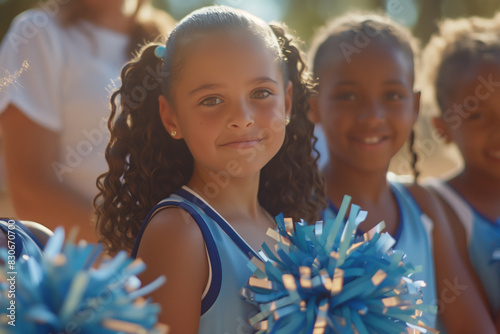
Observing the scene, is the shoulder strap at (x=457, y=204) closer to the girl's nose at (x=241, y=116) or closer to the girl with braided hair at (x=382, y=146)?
the girl with braided hair at (x=382, y=146)

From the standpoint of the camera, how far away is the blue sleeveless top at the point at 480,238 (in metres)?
1.84

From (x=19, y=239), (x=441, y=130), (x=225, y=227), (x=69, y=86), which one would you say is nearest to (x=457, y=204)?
(x=441, y=130)

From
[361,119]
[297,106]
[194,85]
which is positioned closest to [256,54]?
[194,85]

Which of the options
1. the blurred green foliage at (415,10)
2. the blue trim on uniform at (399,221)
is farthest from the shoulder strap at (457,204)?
the blurred green foliage at (415,10)

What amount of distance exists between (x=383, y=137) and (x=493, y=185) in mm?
569

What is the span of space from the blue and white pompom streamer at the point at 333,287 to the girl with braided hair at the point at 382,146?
561 mm

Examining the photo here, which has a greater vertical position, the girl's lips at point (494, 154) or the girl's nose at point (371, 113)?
the girl's nose at point (371, 113)

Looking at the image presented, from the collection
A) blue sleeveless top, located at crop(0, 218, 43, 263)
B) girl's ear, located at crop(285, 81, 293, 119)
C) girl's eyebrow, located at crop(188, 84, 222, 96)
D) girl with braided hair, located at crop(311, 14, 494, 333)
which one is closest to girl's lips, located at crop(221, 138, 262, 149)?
girl's eyebrow, located at crop(188, 84, 222, 96)

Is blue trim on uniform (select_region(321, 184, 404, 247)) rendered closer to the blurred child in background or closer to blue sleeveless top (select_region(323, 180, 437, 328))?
blue sleeveless top (select_region(323, 180, 437, 328))

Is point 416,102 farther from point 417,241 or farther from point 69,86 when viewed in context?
point 69,86

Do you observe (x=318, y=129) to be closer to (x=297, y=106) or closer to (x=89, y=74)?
(x=297, y=106)

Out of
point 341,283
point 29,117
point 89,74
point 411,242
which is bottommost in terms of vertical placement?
point 341,283

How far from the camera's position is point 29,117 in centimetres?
168

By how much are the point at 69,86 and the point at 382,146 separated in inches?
38.6
